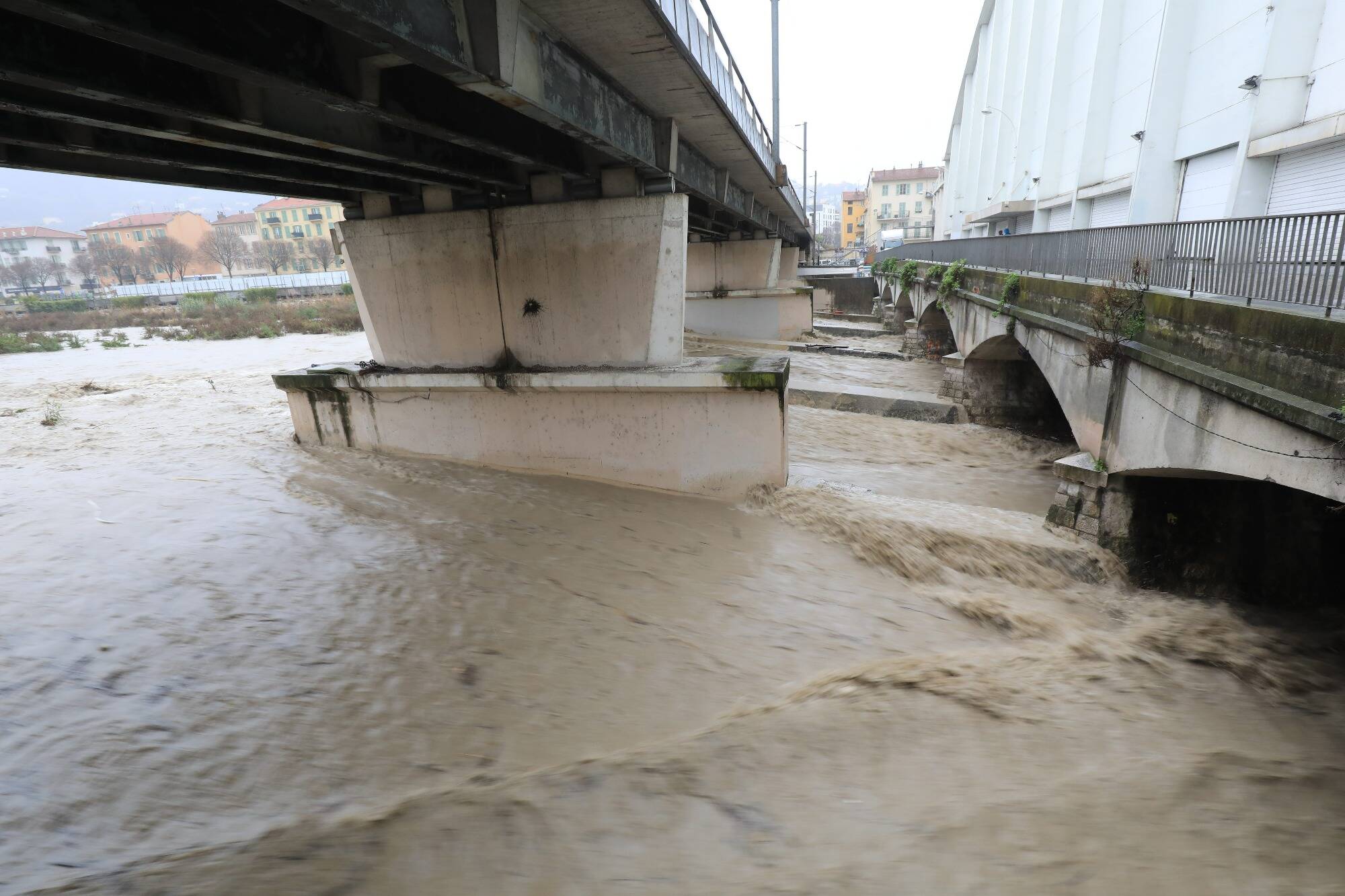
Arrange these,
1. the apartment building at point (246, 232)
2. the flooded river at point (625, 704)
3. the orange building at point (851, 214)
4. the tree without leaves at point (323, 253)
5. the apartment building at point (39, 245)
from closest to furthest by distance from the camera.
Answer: the flooded river at point (625, 704), the tree without leaves at point (323, 253), the apartment building at point (39, 245), the apartment building at point (246, 232), the orange building at point (851, 214)

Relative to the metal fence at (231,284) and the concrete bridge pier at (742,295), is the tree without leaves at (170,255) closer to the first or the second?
the metal fence at (231,284)

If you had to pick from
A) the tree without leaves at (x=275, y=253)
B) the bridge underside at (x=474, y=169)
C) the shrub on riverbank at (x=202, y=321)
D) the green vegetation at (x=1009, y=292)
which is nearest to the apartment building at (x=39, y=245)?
the tree without leaves at (x=275, y=253)

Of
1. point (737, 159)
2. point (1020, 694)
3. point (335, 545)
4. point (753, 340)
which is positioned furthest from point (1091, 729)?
point (753, 340)

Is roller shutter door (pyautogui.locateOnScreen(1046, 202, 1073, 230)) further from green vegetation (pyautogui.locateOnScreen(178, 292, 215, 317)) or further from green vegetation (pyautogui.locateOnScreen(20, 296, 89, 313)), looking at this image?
green vegetation (pyautogui.locateOnScreen(20, 296, 89, 313))

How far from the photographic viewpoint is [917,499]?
9.48m

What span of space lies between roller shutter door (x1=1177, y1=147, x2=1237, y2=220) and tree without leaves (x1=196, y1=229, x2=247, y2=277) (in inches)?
3603

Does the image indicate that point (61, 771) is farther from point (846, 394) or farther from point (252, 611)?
Answer: point (846, 394)

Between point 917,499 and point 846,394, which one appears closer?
point 917,499

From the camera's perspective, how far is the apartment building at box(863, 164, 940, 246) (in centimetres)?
10106

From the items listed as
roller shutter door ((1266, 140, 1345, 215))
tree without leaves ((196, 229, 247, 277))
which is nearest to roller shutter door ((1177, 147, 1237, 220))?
roller shutter door ((1266, 140, 1345, 215))

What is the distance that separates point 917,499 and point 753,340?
15568 millimetres

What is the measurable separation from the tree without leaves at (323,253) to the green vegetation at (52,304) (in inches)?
1099

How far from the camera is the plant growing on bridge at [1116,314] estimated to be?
7.29 m

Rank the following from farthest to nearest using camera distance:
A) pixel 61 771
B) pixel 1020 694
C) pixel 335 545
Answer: pixel 335 545, pixel 1020 694, pixel 61 771
